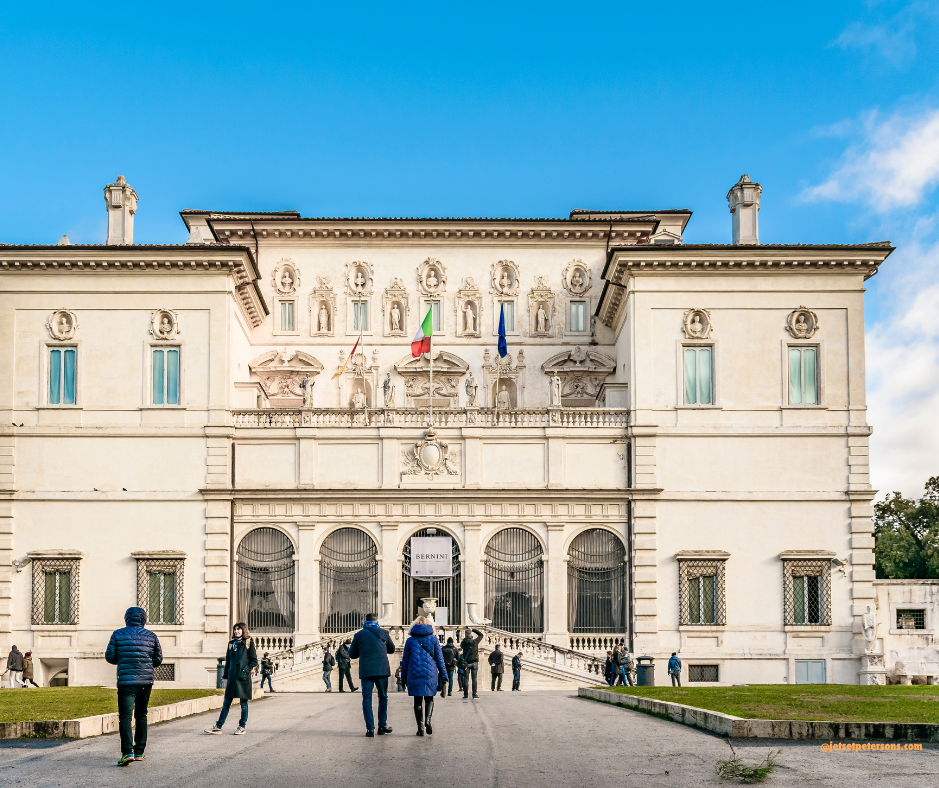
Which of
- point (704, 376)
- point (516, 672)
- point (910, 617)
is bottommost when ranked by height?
point (516, 672)

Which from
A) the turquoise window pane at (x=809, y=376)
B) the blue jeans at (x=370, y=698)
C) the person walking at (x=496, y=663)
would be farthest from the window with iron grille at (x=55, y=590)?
the turquoise window pane at (x=809, y=376)

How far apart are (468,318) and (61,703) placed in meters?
28.9

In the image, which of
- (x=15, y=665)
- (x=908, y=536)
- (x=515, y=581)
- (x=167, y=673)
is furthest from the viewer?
(x=908, y=536)

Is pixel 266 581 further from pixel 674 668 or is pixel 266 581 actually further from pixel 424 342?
pixel 674 668

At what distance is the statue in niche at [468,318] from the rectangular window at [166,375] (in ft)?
41.3

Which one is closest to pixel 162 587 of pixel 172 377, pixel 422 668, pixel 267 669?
pixel 267 669

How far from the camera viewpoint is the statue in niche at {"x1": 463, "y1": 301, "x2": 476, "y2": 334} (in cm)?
4856

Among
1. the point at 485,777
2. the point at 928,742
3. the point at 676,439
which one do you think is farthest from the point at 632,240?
the point at 485,777

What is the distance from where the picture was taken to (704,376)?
4134 centimetres

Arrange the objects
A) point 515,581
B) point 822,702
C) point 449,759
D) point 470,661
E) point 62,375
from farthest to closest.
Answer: point 62,375 < point 515,581 < point 470,661 < point 822,702 < point 449,759

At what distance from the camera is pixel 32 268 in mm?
41281

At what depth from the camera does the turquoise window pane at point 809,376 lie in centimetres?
4109

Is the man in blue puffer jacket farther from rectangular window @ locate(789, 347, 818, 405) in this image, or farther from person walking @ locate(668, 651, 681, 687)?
rectangular window @ locate(789, 347, 818, 405)

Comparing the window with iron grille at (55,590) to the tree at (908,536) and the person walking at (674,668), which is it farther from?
the tree at (908,536)
